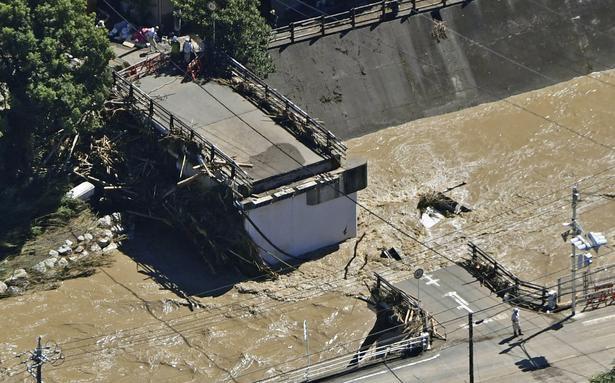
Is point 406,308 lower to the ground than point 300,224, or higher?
lower

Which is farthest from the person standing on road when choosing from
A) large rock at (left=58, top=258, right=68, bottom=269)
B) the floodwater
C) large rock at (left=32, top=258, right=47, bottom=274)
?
Answer: large rock at (left=32, top=258, right=47, bottom=274)

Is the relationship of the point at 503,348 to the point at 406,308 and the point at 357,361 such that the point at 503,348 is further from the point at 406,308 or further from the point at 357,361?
the point at 357,361

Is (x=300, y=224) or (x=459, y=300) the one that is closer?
(x=459, y=300)

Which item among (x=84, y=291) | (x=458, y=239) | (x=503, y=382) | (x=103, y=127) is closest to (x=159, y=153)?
(x=103, y=127)

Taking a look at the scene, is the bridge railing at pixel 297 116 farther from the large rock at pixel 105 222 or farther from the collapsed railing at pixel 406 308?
the large rock at pixel 105 222

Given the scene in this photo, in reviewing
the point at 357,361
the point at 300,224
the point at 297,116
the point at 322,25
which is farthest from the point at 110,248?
the point at 322,25

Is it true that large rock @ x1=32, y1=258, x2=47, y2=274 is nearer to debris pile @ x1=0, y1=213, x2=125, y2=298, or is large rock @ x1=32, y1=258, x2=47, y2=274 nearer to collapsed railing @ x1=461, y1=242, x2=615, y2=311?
debris pile @ x1=0, y1=213, x2=125, y2=298

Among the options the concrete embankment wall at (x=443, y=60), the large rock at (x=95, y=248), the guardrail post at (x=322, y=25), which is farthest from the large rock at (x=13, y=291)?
the guardrail post at (x=322, y=25)
